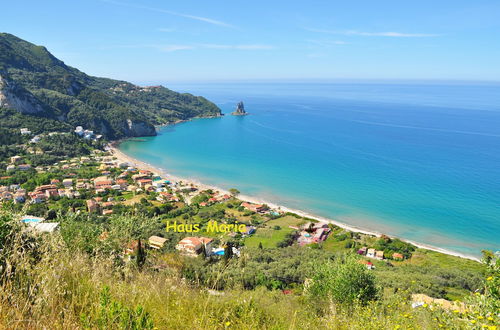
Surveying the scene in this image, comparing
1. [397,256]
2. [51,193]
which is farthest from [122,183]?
[397,256]

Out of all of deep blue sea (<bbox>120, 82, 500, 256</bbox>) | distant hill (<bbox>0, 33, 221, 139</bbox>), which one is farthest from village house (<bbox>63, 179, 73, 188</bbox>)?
distant hill (<bbox>0, 33, 221, 139</bbox>)

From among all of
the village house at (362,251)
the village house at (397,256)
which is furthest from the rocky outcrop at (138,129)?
the village house at (397,256)

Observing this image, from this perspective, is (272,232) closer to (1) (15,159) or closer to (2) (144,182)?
(2) (144,182)

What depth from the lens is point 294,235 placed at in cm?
2638

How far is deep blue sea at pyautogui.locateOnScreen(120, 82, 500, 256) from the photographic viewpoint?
30609 millimetres

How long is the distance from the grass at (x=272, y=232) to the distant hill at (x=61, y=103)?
53069mm

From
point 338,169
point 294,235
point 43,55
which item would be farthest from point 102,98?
point 294,235

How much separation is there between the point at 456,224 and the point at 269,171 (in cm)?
2544

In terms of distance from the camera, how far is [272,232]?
27.1 m

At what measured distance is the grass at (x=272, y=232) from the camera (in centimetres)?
2503

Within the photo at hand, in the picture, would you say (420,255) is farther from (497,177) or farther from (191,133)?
(191,133)

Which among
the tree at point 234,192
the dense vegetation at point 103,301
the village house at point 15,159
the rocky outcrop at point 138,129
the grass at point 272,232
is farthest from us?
the rocky outcrop at point 138,129

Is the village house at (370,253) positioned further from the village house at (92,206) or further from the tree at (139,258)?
the village house at (92,206)

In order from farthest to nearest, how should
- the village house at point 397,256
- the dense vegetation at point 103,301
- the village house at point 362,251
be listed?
1. the village house at point 362,251
2. the village house at point 397,256
3. the dense vegetation at point 103,301
